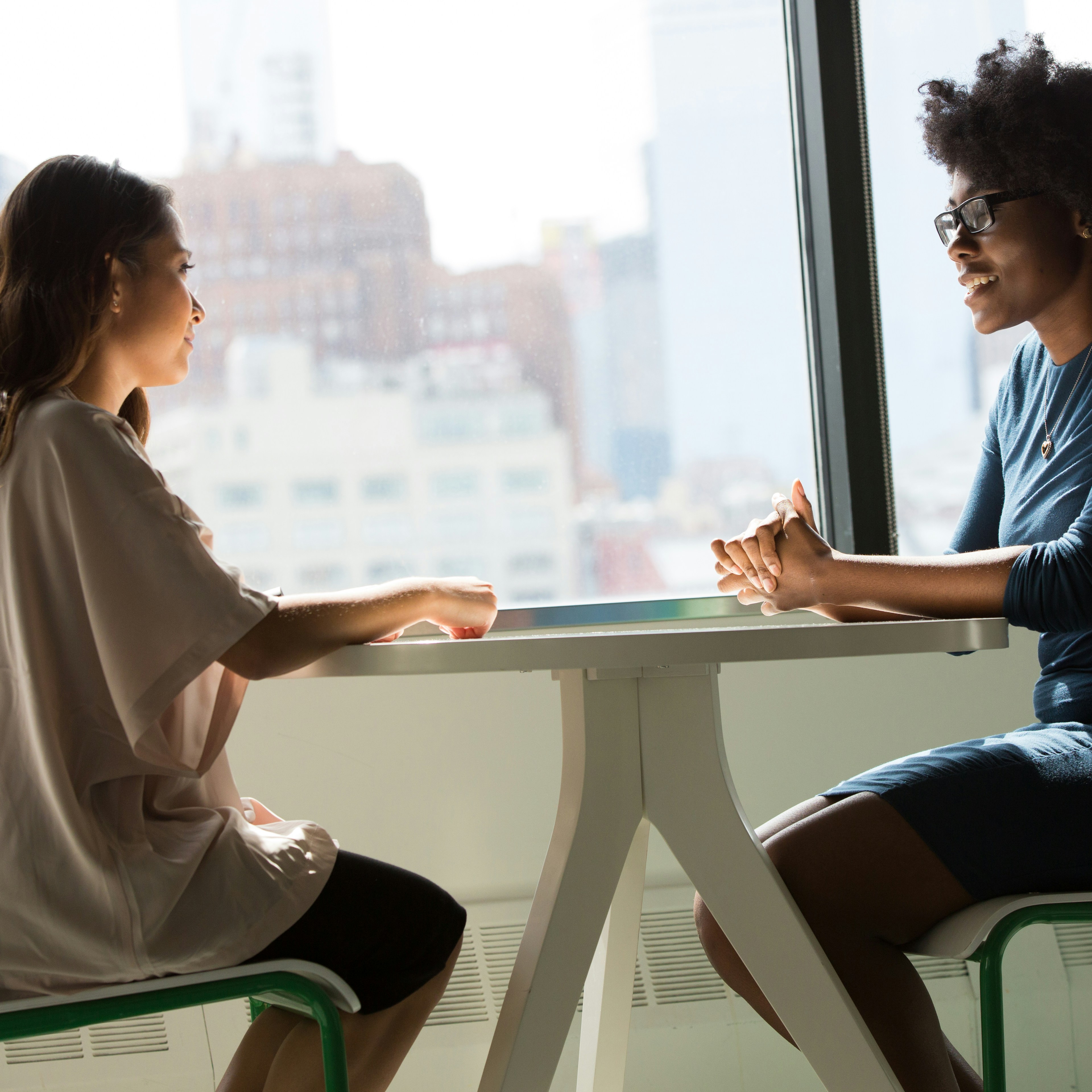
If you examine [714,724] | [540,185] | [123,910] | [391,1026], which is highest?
[540,185]

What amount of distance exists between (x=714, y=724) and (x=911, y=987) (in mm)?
333

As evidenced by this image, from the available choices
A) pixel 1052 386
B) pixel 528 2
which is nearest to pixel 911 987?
pixel 1052 386

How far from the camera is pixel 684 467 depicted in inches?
84.3

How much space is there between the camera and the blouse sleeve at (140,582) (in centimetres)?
97

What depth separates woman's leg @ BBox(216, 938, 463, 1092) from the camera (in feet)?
3.46

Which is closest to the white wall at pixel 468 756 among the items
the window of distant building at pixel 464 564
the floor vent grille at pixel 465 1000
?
the floor vent grille at pixel 465 1000

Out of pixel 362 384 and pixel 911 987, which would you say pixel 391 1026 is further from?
pixel 362 384

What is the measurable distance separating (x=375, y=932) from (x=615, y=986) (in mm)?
387

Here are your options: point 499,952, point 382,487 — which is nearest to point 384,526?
point 382,487

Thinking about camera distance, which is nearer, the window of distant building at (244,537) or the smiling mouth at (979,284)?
the smiling mouth at (979,284)

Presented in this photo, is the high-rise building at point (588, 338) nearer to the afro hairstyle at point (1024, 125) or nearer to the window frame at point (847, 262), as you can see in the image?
the window frame at point (847, 262)

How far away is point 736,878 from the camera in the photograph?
3.36 ft

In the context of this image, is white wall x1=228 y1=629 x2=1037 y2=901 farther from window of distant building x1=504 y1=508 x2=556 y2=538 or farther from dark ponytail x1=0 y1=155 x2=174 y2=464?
dark ponytail x1=0 y1=155 x2=174 y2=464

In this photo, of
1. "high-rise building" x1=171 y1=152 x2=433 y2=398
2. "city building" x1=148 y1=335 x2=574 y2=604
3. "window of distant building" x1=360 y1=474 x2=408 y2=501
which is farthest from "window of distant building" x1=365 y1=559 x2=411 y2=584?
"high-rise building" x1=171 y1=152 x2=433 y2=398
